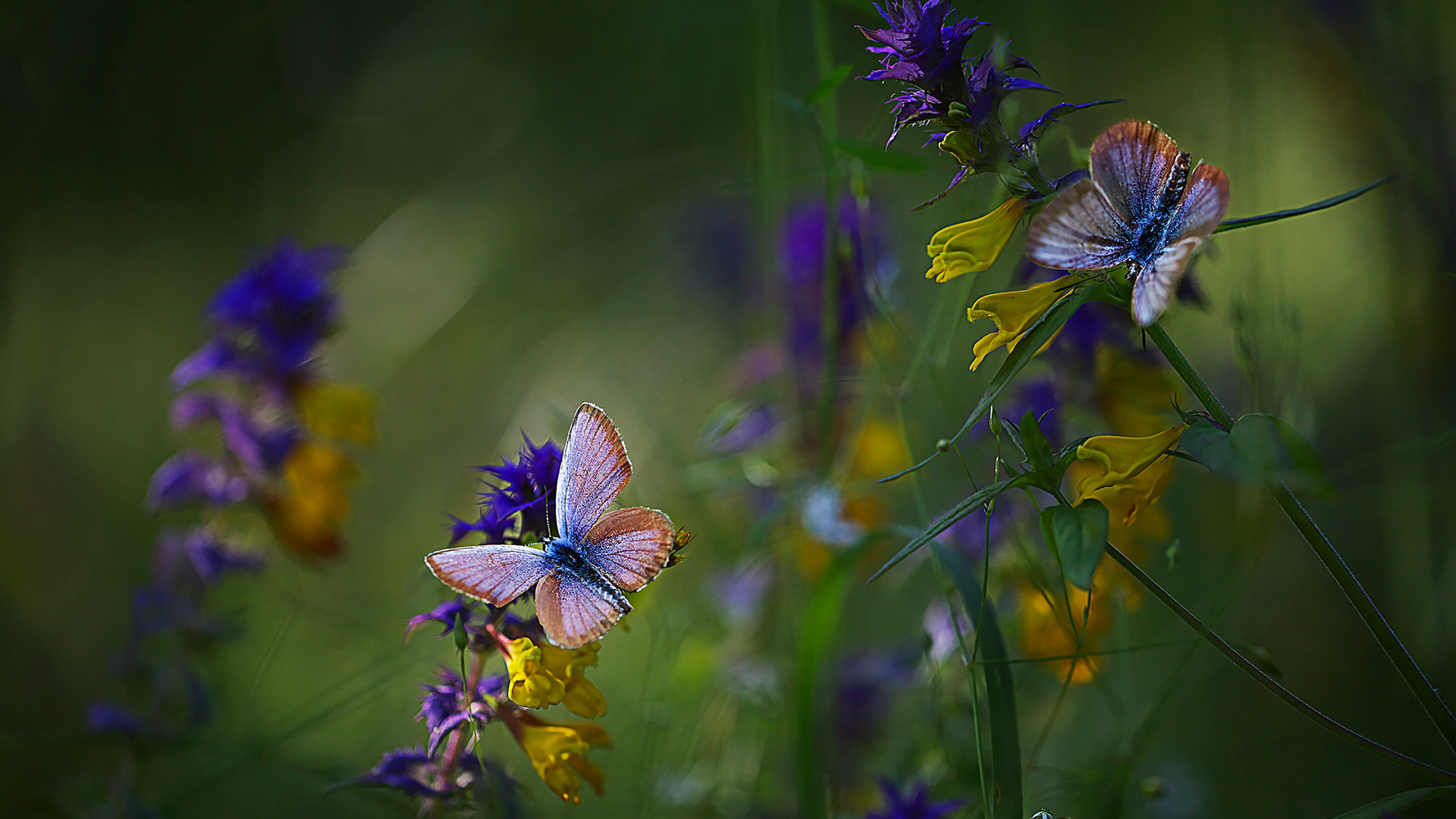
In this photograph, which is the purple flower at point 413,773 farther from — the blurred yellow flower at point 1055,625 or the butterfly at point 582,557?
the blurred yellow flower at point 1055,625

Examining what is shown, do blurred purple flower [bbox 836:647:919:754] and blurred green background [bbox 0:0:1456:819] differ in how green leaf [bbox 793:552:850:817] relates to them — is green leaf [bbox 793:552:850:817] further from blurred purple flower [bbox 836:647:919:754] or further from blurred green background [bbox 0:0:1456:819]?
blurred purple flower [bbox 836:647:919:754]

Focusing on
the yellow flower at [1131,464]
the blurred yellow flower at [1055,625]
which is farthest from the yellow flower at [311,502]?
the yellow flower at [1131,464]

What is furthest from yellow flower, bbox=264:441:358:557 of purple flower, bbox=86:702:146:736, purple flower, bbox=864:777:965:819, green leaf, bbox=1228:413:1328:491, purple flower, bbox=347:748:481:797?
green leaf, bbox=1228:413:1328:491

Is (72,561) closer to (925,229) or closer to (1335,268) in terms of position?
(925,229)

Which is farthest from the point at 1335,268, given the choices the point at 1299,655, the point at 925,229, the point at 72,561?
the point at 72,561

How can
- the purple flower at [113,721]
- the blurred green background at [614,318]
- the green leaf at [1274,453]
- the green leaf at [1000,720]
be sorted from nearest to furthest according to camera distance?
1. the green leaf at [1274,453]
2. the green leaf at [1000,720]
3. the purple flower at [113,721]
4. the blurred green background at [614,318]
